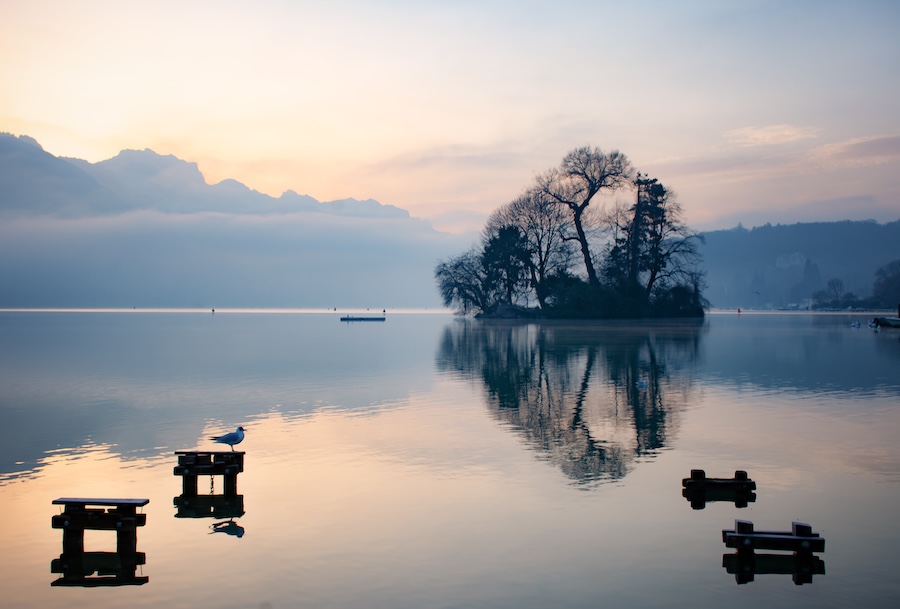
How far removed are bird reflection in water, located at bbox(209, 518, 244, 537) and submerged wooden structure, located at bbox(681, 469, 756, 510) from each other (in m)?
8.20

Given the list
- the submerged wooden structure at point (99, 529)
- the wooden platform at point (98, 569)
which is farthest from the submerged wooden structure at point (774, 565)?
the submerged wooden structure at point (99, 529)

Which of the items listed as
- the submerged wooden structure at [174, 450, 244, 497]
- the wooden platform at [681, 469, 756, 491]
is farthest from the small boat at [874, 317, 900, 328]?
the submerged wooden structure at [174, 450, 244, 497]

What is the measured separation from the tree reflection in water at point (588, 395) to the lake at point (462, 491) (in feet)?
0.56

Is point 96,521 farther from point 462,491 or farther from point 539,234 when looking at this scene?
point 539,234

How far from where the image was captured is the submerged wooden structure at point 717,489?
14727 mm

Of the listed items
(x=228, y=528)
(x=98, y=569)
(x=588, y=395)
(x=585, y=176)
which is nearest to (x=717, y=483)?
(x=228, y=528)

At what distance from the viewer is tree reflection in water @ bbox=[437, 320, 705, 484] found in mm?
19797

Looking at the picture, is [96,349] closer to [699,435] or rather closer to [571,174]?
[699,435]

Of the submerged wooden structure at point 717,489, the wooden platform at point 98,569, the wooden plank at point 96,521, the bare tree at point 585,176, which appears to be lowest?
the wooden platform at point 98,569

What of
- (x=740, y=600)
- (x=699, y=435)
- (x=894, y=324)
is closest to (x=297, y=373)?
(x=699, y=435)

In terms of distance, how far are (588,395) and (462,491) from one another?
15.9 meters

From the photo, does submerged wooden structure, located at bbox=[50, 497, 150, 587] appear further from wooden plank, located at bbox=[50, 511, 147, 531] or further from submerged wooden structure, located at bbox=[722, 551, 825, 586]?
submerged wooden structure, located at bbox=[722, 551, 825, 586]

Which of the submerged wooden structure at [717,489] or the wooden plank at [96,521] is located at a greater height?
the wooden plank at [96,521]

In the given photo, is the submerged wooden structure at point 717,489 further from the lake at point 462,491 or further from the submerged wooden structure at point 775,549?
the submerged wooden structure at point 775,549
